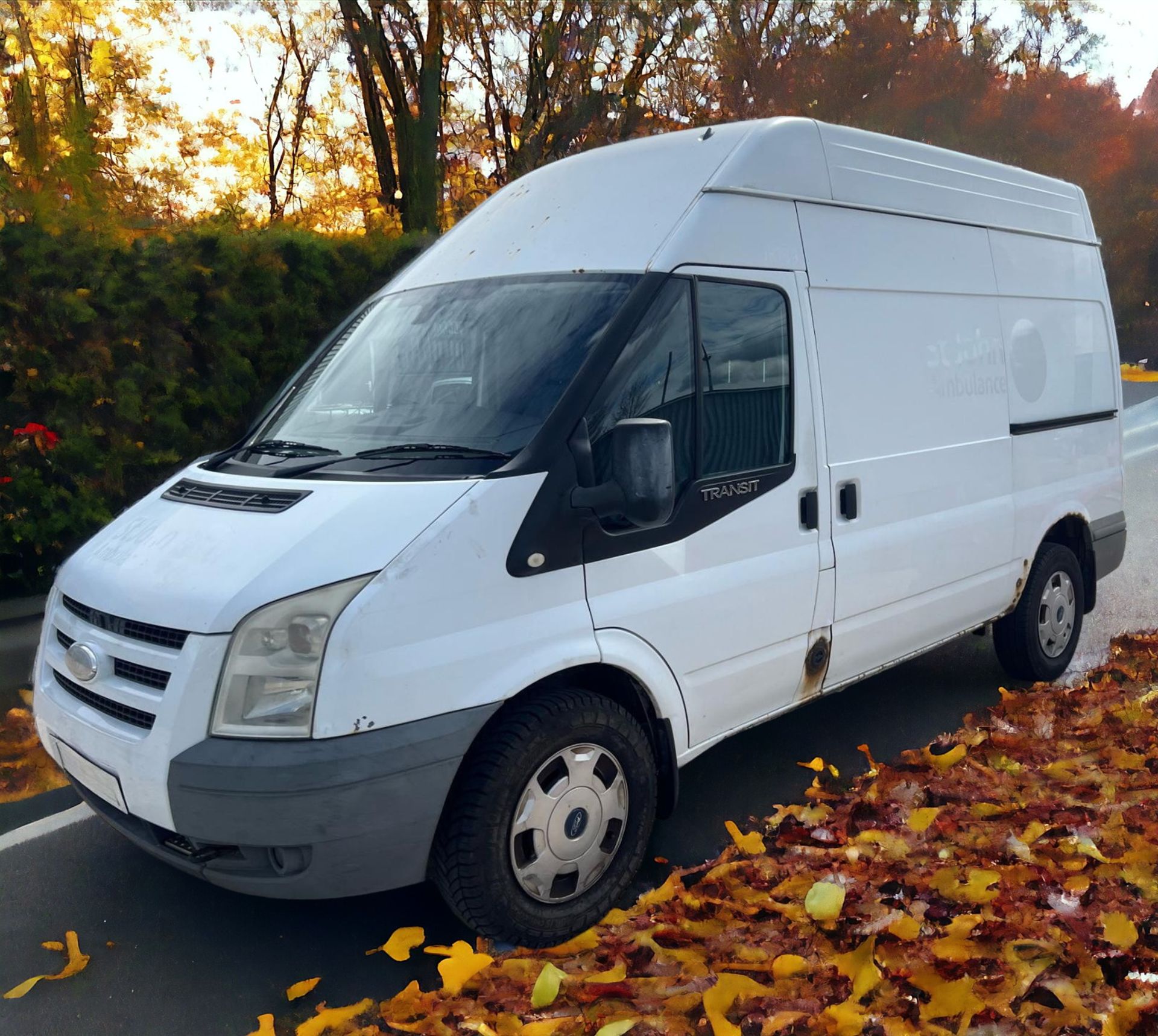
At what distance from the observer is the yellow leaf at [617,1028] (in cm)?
280

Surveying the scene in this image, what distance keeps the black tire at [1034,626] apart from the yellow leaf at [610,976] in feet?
10.7

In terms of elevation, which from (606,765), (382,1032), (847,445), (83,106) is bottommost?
(382,1032)

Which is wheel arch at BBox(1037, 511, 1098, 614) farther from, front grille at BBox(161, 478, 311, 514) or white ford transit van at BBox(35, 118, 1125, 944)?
front grille at BBox(161, 478, 311, 514)

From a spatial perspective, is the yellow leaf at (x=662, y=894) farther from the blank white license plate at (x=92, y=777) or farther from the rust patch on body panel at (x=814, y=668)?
the blank white license plate at (x=92, y=777)

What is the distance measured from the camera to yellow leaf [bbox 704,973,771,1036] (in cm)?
284

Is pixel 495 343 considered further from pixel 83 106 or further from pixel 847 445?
pixel 83 106

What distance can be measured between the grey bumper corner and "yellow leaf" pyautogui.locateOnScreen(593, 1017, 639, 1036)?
423cm

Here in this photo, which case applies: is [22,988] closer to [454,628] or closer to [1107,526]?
[454,628]

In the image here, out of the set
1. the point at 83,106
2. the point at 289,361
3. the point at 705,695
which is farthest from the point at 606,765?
the point at 83,106

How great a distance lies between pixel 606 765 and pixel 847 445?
5.24 feet

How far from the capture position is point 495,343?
148 inches

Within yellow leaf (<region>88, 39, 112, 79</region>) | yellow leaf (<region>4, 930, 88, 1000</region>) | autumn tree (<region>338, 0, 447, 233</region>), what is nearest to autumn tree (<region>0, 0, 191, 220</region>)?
yellow leaf (<region>88, 39, 112, 79</region>)

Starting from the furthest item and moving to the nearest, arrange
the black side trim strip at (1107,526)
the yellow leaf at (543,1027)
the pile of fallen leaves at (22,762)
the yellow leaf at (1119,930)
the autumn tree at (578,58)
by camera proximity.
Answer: the autumn tree at (578,58), the black side trim strip at (1107,526), the pile of fallen leaves at (22,762), the yellow leaf at (1119,930), the yellow leaf at (543,1027)

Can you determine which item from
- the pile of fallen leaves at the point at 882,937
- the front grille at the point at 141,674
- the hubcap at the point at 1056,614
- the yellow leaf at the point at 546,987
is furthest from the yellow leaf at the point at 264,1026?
the hubcap at the point at 1056,614
